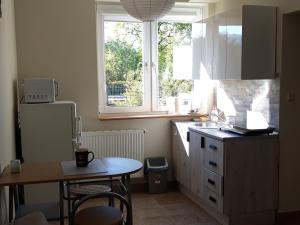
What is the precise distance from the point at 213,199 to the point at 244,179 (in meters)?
0.39

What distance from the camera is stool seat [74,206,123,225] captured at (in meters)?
2.38

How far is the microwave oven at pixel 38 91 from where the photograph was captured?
380 centimetres

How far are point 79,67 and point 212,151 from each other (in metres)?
1.88

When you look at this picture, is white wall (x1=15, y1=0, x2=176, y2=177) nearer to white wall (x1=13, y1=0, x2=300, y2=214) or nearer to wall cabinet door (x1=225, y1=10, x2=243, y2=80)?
white wall (x1=13, y1=0, x2=300, y2=214)

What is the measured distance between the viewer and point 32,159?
12.3 feet

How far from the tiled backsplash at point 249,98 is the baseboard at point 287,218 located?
2.91 ft

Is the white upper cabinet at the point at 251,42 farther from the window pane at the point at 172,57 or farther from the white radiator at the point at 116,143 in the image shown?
the white radiator at the point at 116,143

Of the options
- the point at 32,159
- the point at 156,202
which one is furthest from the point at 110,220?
the point at 156,202

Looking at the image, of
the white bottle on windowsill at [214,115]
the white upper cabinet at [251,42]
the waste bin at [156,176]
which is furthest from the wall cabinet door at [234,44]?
the waste bin at [156,176]

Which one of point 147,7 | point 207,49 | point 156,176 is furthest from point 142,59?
point 147,7

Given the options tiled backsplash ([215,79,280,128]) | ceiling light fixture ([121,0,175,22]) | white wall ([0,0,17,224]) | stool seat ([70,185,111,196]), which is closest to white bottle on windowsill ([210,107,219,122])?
tiled backsplash ([215,79,280,128])

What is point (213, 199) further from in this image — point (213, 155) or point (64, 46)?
point (64, 46)

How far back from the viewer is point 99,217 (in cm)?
244

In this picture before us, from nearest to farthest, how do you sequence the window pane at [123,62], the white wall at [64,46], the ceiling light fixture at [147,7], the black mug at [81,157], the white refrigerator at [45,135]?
the ceiling light fixture at [147,7] < the black mug at [81,157] < the white refrigerator at [45,135] < the white wall at [64,46] < the window pane at [123,62]
